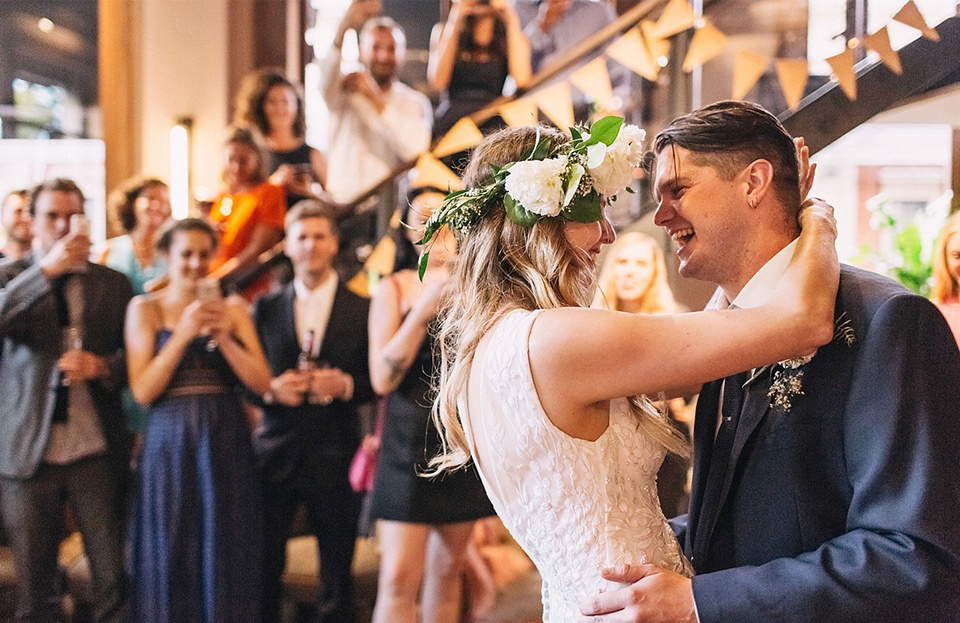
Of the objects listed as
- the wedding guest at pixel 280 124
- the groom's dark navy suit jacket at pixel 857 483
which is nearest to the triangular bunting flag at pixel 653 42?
the wedding guest at pixel 280 124

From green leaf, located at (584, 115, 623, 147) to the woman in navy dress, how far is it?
227cm

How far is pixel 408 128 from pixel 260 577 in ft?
7.87

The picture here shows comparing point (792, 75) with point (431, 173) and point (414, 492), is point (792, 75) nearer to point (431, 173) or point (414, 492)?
point (431, 173)

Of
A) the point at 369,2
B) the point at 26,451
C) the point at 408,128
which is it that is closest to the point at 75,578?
the point at 26,451

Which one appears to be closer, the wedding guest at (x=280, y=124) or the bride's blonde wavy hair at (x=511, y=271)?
the bride's blonde wavy hair at (x=511, y=271)

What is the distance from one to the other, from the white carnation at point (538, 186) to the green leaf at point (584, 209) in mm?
47

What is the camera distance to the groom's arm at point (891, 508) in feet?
4.27

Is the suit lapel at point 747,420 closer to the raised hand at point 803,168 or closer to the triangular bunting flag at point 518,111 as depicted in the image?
the raised hand at point 803,168

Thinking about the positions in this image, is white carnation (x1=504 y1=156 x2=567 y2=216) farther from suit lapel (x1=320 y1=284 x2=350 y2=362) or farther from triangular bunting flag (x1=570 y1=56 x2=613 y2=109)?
triangular bunting flag (x1=570 y1=56 x2=613 y2=109)

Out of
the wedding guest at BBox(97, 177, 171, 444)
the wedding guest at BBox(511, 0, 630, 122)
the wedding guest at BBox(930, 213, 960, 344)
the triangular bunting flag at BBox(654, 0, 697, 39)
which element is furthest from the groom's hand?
the wedding guest at BBox(511, 0, 630, 122)

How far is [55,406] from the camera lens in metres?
3.54

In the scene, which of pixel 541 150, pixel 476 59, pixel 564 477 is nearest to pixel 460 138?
pixel 476 59

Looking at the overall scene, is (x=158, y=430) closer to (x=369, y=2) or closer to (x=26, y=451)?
(x=26, y=451)

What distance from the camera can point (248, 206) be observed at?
462 centimetres
